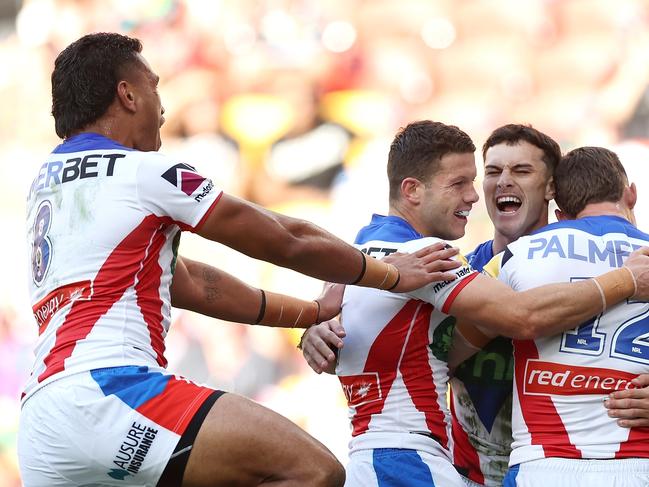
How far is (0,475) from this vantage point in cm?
1369

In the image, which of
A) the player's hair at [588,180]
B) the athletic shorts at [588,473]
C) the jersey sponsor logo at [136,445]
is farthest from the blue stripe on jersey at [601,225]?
the jersey sponsor logo at [136,445]

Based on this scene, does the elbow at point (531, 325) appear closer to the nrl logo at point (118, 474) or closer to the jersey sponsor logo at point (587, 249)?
the jersey sponsor logo at point (587, 249)

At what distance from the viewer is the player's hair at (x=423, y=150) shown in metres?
4.95

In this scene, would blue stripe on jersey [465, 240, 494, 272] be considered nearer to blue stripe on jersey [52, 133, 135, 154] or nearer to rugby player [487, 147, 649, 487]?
rugby player [487, 147, 649, 487]

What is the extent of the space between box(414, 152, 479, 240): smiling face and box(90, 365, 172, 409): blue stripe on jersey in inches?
65.4

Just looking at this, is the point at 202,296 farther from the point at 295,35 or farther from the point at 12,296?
the point at 12,296

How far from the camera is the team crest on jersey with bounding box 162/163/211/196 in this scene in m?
4.00

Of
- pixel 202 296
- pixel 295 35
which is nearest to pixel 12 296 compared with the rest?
pixel 295 35

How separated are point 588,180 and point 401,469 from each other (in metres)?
1.56

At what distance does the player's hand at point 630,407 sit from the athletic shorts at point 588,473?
154 mm

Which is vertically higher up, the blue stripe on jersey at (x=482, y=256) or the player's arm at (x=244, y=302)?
the blue stripe on jersey at (x=482, y=256)

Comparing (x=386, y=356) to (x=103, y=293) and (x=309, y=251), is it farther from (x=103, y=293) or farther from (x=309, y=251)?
(x=103, y=293)

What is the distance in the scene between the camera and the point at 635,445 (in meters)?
4.27

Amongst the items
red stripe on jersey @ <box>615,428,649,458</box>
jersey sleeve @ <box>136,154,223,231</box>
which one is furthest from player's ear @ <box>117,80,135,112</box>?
red stripe on jersey @ <box>615,428,649,458</box>
